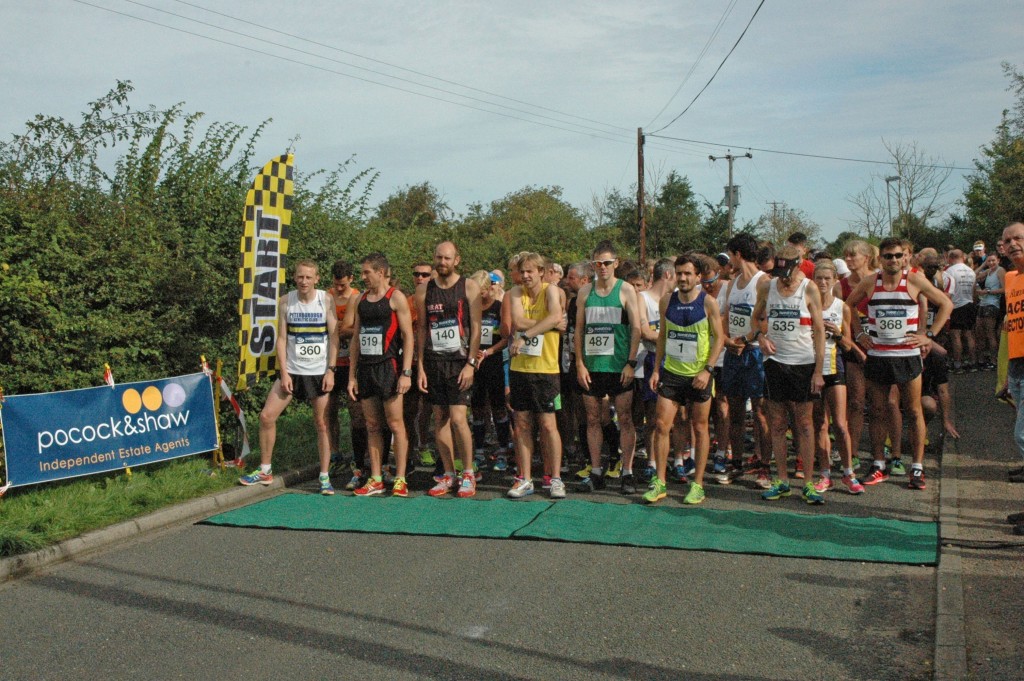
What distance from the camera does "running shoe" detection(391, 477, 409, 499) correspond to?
827cm

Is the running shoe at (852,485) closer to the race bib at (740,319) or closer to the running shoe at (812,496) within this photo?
the running shoe at (812,496)

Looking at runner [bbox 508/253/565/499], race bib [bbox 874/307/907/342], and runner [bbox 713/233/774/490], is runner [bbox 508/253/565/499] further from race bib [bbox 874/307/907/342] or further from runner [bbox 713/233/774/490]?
race bib [bbox 874/307/907/342]

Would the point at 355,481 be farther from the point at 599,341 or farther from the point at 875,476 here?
the point at 875,476

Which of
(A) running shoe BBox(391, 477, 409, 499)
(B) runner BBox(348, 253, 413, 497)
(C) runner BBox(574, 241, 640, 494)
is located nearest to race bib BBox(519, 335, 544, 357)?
(C) runner BBox(574, 241, 640, 494)

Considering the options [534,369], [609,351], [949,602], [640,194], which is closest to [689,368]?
[609,351]

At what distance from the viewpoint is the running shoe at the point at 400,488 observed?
827 centimetres

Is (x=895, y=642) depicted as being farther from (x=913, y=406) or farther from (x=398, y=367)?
(x=398, y=367)

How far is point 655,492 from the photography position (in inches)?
302

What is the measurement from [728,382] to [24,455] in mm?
6167

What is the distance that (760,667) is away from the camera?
4.22 meters

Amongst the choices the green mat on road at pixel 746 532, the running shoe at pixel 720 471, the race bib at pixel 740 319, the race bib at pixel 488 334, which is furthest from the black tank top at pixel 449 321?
the running shoe at pixel 720 471

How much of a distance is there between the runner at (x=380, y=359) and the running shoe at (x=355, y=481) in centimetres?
20

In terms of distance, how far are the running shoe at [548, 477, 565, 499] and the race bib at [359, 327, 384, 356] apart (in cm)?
196

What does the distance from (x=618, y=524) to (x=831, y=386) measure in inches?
96.9
